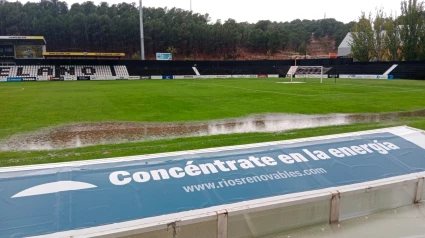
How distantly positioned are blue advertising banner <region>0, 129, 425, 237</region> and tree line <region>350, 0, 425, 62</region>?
5550 centimetres

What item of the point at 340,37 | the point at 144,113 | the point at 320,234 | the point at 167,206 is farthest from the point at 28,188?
the point at 340,37

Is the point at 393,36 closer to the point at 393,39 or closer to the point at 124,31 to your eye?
the point at 393,39

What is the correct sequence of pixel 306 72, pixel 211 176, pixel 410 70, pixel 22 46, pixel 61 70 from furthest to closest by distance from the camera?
pixel 22 46, pixel 306 72, pixel 61 70, pixel 410 70, pixel 211 176

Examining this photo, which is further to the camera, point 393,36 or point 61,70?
point 393,36

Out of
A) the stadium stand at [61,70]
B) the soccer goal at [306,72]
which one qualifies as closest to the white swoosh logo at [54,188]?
the soccer goal at [306,72]

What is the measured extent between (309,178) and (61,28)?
282 ft

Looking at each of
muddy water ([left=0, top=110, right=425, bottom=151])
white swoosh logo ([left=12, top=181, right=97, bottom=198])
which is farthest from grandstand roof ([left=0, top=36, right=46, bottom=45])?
white swoosh logo ([left=12, top=181, right=97, bottom=198])

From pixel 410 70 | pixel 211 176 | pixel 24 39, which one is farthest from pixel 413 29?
pixel 24 39

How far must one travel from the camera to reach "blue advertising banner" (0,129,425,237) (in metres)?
4.30

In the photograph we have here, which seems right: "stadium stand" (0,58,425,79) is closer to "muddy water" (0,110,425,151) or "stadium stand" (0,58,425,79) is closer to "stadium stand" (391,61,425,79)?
"stadium stand" (391,61,425,79)

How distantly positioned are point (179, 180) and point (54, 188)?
1894 mm

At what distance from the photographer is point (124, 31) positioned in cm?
8038

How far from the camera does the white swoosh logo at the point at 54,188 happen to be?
463 centimetres

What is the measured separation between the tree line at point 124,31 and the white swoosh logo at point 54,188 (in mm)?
73554
